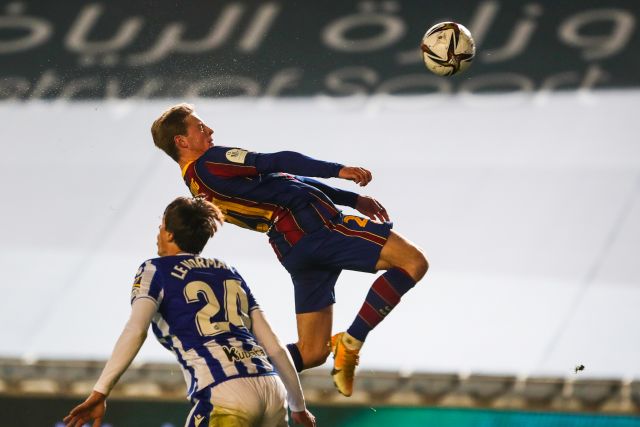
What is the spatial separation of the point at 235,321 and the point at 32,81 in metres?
8.50

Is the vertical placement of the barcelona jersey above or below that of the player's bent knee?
above

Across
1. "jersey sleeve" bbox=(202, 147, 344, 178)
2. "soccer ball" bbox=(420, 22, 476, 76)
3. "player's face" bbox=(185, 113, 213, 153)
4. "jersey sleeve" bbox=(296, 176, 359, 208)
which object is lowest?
"jersey sleeve" bbox=(202, 147, 344, 178)

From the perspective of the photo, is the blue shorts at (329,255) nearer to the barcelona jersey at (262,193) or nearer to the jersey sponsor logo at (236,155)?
the barcelona jersey at (262,193)

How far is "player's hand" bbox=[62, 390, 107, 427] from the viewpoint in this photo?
384 centimetres

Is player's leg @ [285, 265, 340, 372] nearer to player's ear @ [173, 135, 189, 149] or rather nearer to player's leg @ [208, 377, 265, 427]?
player's ear @ [173, 135, 189, 149]

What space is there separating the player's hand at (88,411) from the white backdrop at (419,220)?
398 centimetres

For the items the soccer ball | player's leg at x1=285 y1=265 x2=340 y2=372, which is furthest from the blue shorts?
the soccer ball

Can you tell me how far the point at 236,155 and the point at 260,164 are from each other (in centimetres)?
15

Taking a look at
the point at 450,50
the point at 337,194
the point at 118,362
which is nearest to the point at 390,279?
the point at 337,194

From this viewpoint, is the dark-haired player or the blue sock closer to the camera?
the dark-haired player

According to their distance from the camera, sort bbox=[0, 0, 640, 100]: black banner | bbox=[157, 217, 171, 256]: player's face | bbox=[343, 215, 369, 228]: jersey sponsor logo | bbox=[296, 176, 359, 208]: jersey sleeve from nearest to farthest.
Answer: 1. bbox=[157, 217, 171, 256]: player's face
2. bbox=[343, 215, 369, 228]: jersey sponsor logo
3. bbox=[296, 176, 359, 208]: jersey sleeve
4. bbox=[0, 0, 640, 100]: black banner

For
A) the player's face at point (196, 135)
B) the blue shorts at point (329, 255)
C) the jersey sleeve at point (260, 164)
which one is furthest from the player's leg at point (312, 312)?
the player's face at point (196, 135)

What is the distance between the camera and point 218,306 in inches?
162

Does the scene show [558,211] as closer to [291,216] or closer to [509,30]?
[509,30]
